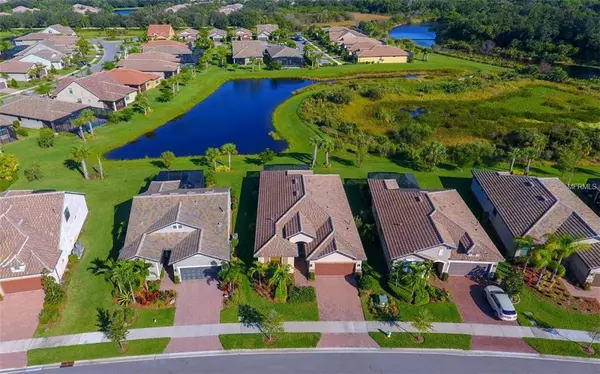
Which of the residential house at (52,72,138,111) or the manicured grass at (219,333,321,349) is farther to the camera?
the residential house at (52,72,138,111)

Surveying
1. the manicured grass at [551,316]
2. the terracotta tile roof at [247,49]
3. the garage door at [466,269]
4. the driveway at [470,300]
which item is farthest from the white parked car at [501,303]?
the terracotta tile roof at [247,49]

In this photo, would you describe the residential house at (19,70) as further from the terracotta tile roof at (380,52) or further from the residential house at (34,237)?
the terracotta tile roof at (380,52)

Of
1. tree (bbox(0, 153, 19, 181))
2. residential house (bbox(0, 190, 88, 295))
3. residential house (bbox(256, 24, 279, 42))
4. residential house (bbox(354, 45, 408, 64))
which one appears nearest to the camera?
residential house (bbox(0, 190, 88, 295))

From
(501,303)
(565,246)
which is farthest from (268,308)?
(565,246)

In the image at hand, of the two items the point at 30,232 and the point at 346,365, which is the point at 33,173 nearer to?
the point at 30,232

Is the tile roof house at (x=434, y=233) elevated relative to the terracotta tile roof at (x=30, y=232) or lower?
elevated

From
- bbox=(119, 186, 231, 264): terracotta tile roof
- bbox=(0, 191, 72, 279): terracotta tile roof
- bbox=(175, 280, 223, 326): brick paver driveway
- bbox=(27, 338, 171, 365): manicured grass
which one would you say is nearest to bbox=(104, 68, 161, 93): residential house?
bbox=(0, 191, 72, 279): terracotta tile roof

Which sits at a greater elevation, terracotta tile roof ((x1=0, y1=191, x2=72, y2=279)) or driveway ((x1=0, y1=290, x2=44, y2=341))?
terracotta tile roof ((x1=0, y1=191, x2=72, y2=279))

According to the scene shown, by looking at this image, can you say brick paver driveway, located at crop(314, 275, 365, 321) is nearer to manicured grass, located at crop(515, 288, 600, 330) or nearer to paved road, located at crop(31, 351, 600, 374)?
paved road, located at crop(31, 351, 600, 374)
